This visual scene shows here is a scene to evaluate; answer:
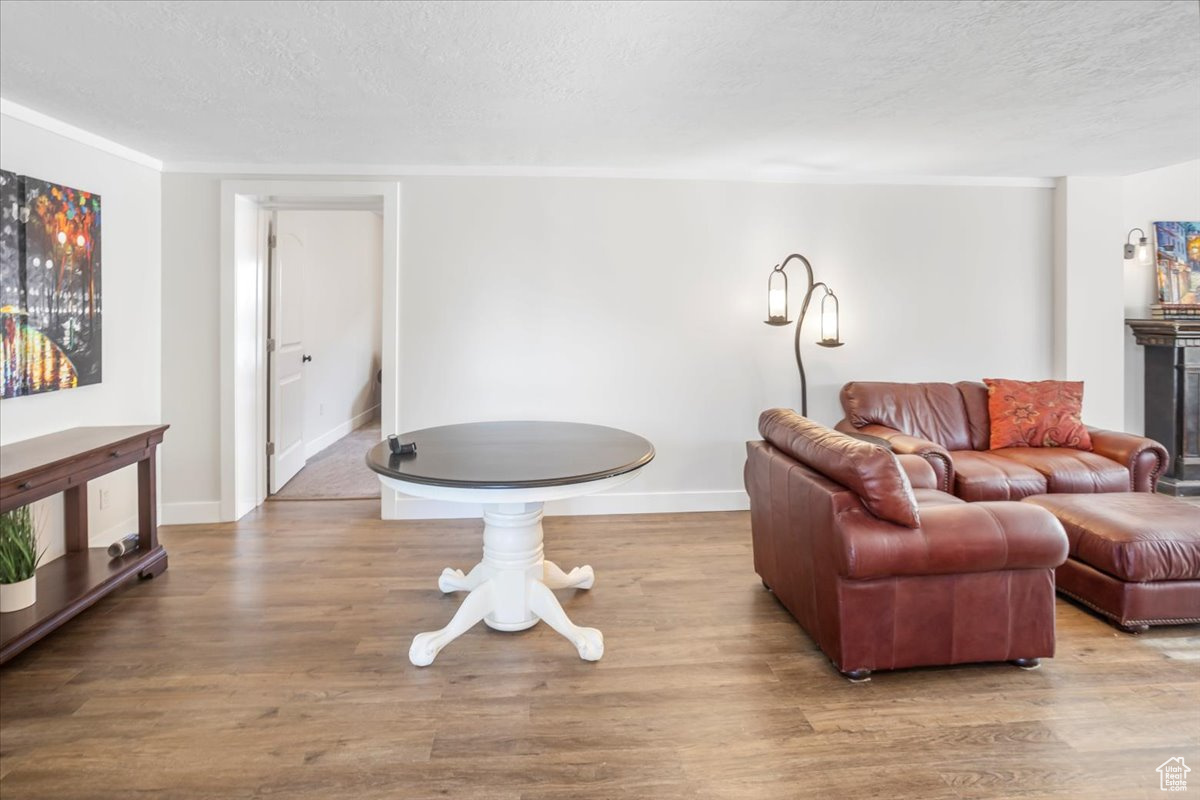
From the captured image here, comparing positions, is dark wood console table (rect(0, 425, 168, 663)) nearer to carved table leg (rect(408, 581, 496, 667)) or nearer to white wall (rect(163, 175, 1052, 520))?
white wall (rect(163, 175, 1052, 520))

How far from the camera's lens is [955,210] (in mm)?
4484

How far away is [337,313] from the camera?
652 centimetres

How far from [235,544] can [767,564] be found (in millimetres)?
2888

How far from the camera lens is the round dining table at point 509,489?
222 cm

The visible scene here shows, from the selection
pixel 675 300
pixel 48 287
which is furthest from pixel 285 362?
pixel 675 300

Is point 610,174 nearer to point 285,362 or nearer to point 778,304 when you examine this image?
point 778,304

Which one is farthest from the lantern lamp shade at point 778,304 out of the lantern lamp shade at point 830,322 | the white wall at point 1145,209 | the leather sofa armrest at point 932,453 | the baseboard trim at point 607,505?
the white wall at point 1145,209

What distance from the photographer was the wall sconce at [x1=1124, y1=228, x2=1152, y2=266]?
4.67m

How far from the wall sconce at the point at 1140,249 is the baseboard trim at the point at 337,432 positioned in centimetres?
656

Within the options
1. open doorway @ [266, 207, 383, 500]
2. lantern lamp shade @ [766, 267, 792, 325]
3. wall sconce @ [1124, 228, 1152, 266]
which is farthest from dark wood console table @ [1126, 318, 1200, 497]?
open doorway @ [266, 207, 383, 500]

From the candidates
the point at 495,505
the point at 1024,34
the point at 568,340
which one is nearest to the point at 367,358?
the point at 568,340

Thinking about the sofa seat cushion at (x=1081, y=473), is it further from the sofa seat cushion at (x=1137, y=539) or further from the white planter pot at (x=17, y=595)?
the white planter pot at (x=17, y=595)

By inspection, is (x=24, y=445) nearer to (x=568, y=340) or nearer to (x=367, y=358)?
(x=568, y=340)

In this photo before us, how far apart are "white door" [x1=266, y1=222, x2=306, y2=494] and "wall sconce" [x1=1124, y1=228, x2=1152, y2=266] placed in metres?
5.98
